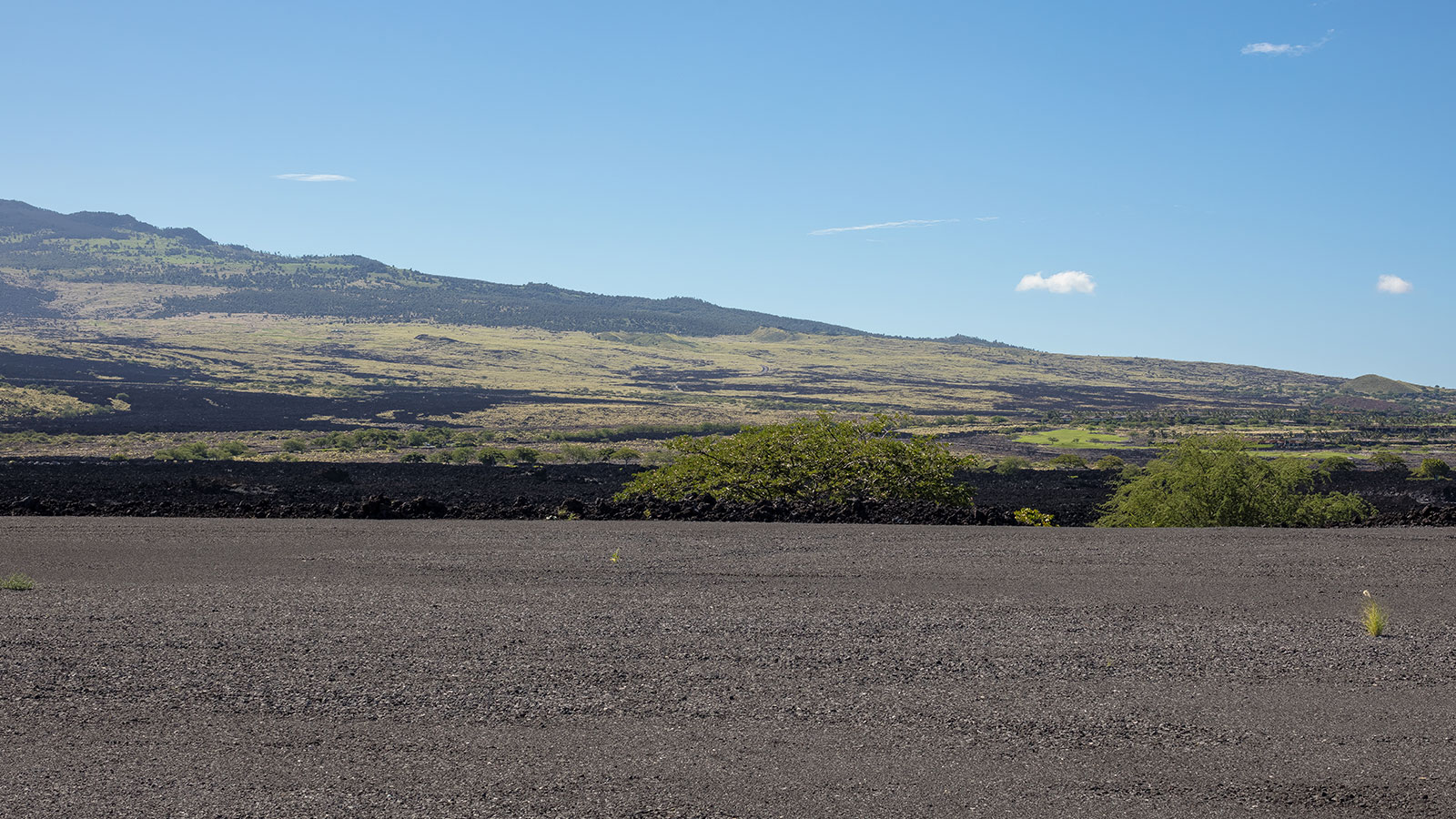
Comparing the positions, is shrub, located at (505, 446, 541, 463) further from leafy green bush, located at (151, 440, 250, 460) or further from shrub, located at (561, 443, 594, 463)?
leafy green bush, located at (151, 440, 250, 460)

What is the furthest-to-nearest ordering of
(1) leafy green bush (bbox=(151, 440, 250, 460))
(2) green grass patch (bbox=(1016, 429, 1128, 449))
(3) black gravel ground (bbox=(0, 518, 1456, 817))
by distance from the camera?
(2) green grass patch (bbox=(1016, 429, 1128, 449)) → (1) leafy green bush (bbox=(151, 440, 250, 460)) → (3) black gravel ground (bbox=(0, 518, 1456, 817))

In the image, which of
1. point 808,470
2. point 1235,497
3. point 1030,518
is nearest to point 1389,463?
point 1235,497

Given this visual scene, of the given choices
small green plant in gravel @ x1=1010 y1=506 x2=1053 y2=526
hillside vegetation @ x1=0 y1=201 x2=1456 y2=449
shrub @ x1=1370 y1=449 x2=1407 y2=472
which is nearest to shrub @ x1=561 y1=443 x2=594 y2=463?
hillside vegetation @ x1=0 y1=201 x2=1456 y2=449

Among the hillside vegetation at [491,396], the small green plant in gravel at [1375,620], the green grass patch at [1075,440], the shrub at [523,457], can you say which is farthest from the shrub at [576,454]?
the small green plant in gravel at [1375,620]

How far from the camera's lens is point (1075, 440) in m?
78.2

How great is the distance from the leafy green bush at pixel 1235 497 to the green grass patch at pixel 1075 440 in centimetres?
5239

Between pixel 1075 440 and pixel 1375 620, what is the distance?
72.4 m

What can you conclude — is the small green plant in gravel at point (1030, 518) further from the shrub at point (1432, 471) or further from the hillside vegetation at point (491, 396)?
the hillside vegetation at point (491, 396)

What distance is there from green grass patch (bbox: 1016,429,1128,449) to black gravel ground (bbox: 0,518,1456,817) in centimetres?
6000

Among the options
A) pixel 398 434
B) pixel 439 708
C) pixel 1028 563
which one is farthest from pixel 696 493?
pixel 398 434

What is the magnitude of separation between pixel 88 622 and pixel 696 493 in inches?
446

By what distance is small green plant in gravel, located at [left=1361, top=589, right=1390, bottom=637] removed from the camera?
8.94m

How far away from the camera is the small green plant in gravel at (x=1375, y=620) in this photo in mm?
8944

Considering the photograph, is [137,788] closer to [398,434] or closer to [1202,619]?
[1202,619]
